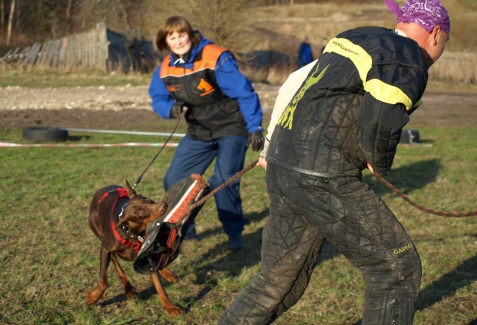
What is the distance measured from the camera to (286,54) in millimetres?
31125

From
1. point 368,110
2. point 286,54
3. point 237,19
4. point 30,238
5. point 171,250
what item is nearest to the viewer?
point 368,110

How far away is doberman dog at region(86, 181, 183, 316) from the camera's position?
177 inches

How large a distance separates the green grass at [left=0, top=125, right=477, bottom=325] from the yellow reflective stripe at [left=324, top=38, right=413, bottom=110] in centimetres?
213

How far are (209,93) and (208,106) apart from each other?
0.15 m

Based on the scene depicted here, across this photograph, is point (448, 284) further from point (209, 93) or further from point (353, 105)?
point (353, 105)

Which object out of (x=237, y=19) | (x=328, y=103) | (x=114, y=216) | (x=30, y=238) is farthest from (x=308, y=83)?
(x=237, y=19)

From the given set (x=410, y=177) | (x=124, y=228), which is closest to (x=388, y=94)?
(x=124, y=228)

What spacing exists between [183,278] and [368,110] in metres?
2.92

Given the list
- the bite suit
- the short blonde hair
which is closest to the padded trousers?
the bite suit

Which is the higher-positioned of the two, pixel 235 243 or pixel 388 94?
pixel 388 94

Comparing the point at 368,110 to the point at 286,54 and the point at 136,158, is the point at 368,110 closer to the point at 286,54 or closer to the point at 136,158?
the point at 136,158

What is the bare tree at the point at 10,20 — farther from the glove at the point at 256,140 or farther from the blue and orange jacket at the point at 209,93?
the glove at the point at 256,140

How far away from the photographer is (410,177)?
954cm

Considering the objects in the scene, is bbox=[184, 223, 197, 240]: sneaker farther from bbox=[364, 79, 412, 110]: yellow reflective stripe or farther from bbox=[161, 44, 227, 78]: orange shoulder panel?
bbox=[364, 79, 412, 110]: yellow reflective stripe
